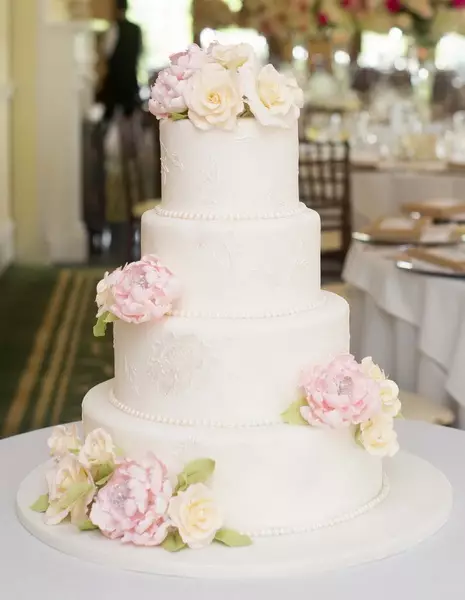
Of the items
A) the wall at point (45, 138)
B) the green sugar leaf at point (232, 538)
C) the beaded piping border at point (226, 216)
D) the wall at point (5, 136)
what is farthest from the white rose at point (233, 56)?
the wall at point (45, 138)

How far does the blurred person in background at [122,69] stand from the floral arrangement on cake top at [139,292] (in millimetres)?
8563

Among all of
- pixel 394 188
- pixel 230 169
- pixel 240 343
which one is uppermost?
pixel 230 169

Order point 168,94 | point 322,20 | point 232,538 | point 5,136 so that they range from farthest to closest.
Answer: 1. point 5,136
2. point 322,20
3. point 168,94
4. point 232,538

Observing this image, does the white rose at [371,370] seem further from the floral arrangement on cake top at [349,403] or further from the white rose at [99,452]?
the white rose at [99,452]

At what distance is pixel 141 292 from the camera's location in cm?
178

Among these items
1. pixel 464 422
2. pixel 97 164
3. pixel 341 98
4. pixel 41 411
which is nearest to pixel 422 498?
pixel 464 422

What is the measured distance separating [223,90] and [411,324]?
197cm

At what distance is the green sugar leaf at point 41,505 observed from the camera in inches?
73.7

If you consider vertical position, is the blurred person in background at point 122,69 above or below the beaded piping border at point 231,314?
above

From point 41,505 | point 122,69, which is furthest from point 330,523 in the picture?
point 122,69

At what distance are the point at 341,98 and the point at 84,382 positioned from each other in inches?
145

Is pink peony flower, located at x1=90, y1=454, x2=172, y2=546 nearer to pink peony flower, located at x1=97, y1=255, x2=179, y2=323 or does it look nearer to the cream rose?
pink peony flower, located at x1=97, y1=255, x2=179, y2=323

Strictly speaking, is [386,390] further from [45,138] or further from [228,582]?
[45,138]

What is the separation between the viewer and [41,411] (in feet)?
16.1
